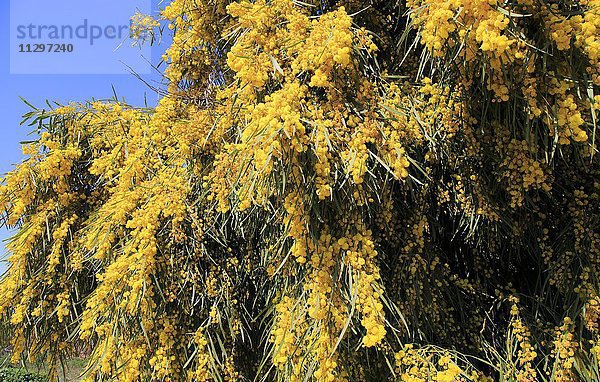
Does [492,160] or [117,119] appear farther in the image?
[117,119]

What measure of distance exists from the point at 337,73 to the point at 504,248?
1134 mm

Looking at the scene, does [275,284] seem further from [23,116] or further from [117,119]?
[23,116]

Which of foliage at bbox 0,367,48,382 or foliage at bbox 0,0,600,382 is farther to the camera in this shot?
foliage at bbox 0,367,48,382

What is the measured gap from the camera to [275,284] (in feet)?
7.66

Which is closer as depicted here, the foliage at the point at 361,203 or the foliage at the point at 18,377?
the foliage at the point at 361,203

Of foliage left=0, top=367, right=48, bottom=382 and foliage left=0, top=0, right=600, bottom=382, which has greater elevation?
foliage left=0, top=0, right=600, bottom=382

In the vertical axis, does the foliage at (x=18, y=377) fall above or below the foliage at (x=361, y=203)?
below

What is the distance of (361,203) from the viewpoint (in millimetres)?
1833

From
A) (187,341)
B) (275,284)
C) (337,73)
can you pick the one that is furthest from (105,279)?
(337,73)

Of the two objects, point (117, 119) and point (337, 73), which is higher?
point (337, 73)

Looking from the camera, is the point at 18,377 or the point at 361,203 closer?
the point at 361,203

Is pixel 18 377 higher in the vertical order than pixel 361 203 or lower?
lower

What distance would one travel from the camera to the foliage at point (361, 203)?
5.68 feet

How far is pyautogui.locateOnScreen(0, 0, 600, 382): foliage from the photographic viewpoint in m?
1.73
